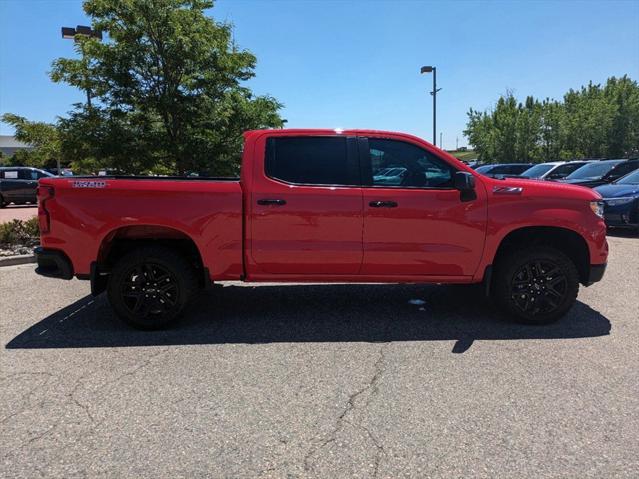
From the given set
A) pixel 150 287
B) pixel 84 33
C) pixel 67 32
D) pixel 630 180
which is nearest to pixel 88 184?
pixel 150 287

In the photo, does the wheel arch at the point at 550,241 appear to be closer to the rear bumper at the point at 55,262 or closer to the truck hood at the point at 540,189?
the truck hood at the point at 540,189

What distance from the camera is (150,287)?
16.0 feet

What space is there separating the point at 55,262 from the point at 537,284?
4821mm

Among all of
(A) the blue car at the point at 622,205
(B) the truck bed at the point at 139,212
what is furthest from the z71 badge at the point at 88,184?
(A) the blue car at the point at 622,205

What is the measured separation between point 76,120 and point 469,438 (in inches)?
358

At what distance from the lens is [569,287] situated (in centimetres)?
496

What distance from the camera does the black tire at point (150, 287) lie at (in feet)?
15.8

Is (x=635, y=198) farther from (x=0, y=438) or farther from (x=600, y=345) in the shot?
(x=0, y=438)

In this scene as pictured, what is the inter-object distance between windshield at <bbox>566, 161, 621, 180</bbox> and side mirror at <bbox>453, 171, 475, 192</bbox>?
1122cm

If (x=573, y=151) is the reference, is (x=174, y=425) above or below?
below

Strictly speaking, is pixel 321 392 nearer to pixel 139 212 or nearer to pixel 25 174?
pixel 139 212

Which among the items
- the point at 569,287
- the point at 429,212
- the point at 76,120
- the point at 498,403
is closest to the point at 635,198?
the point at 569,287

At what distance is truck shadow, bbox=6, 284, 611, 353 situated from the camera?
4.67 m

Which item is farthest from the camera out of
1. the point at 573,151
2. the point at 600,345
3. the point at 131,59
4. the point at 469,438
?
the point at 573,151
